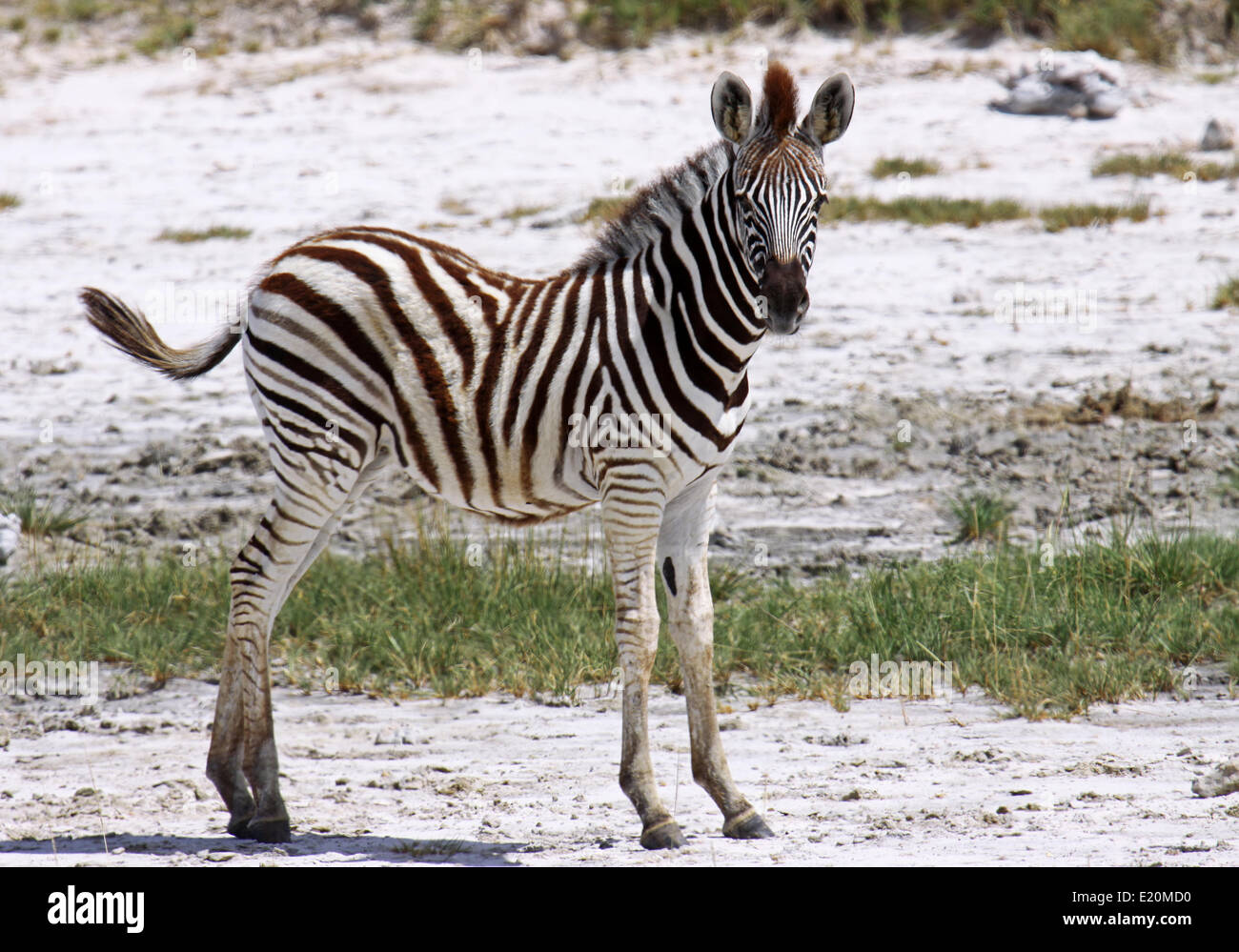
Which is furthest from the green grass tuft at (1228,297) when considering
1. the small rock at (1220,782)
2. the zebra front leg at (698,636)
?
the zebra front leg at (698,636)

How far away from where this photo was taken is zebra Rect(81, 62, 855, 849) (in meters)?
4.84

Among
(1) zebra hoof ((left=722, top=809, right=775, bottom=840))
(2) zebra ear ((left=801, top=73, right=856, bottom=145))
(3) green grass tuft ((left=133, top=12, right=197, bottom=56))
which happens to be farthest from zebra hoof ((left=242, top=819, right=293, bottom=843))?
(3) green grass tuft ((left=133, top=12, right=197, bottom=56))

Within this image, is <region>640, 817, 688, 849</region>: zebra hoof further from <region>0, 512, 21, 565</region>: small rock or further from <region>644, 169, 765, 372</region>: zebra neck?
<region>0, 512, 21, 565</region>: small rock

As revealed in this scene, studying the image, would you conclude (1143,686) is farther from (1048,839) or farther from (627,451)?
(627,451)

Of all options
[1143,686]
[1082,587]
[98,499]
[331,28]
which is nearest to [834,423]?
[1082,587]

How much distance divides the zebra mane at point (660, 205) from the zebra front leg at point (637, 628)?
907mm

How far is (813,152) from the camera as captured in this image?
481 centimetres

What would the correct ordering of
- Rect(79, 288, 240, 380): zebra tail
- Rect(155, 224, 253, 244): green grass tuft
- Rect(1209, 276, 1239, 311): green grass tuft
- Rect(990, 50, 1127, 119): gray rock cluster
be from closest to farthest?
Rect(79, 288, 240, 380): zebra tail → Rect(1209, 276, 1239, 311): green grass tuft → Rect(155, 224, 253, 244): green grass tuft → Rect(990, 50, 1127, 119): gray rock cluster

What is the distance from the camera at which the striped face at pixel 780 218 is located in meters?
4.52

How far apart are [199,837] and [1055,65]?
36.0 ft

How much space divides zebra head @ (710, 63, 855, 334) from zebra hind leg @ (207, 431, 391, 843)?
5.28 ft

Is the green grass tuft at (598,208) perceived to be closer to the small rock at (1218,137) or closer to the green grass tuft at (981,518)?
the green grass tuft at (981,518)

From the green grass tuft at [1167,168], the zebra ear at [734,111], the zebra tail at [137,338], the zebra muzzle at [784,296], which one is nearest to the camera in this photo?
the zebra muzzle at [784,296]

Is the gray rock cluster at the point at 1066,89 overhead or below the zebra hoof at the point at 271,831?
overhead
